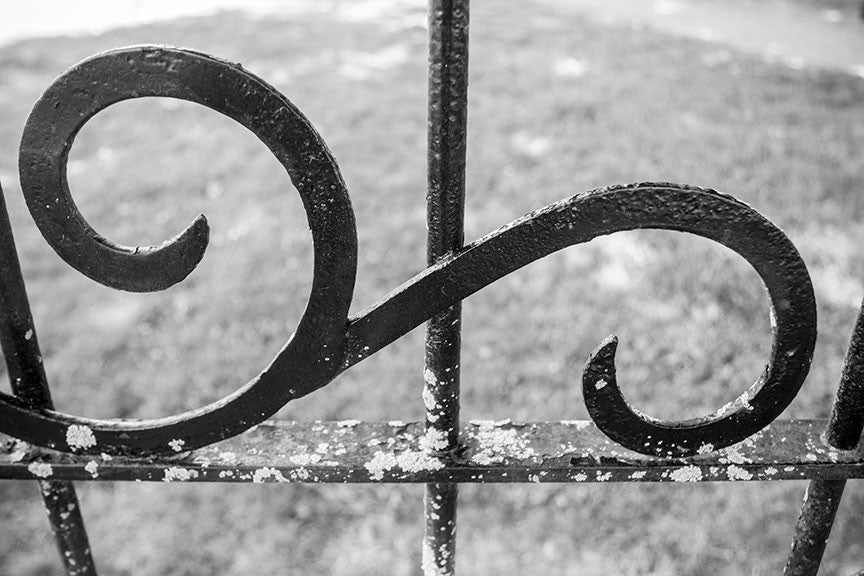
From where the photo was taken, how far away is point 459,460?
0.89 m

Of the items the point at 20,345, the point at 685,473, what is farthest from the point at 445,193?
the point at 20,345

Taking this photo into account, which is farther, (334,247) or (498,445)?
(498,445)

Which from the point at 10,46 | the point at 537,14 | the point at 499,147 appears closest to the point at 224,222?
the point at 499,147

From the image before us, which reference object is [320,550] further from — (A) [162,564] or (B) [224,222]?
(B) [224,222]

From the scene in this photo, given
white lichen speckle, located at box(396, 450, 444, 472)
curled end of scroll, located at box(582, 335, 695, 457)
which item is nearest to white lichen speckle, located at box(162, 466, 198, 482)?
white lichen speckle, located at box(396, 450, 444, 472)

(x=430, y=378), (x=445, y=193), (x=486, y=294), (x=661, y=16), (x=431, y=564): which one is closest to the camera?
(x=445, y=193)

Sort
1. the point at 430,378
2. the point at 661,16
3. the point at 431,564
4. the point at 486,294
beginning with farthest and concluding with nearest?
the point at 661,16, the point at 486,294, the point at 431,564, the point at 430,378

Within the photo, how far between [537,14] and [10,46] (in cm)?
520

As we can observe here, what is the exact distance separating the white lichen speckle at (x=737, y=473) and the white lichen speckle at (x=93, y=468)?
30.3 inches

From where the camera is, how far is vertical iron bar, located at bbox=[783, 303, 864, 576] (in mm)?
832

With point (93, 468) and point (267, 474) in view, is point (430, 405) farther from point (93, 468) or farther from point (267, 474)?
point (93, 468)

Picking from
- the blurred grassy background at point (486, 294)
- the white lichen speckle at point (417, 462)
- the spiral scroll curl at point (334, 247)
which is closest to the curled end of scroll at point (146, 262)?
the spiral scroll curl at point (334, 247)

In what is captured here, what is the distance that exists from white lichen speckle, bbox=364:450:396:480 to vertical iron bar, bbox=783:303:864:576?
521 millimetres

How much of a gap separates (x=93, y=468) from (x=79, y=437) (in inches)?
2.1
